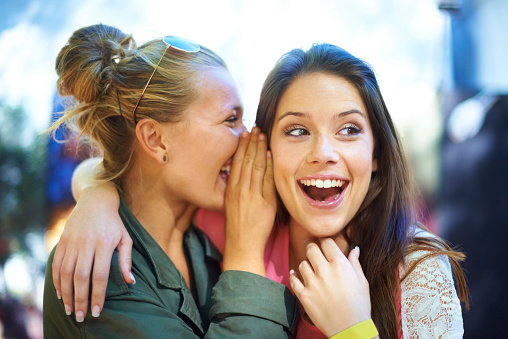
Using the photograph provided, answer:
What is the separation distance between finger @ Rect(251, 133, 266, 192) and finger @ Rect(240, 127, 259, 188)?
0.05 feet

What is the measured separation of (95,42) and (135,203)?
56 cm

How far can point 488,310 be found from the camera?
270 cm

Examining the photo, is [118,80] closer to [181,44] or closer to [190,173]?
[181,44]

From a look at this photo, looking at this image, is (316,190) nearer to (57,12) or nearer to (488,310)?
(488,310)

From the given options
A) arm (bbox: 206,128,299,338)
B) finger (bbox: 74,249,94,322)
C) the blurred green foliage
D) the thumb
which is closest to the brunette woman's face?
arm (bbox: 206,128,299,338)

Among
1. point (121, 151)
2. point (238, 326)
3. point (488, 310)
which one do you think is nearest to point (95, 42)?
point (121, 151)

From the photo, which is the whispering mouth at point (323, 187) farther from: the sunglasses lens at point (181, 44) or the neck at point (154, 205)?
the sunglasses lens at point (181, 44)

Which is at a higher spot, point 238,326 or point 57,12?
point 57,12

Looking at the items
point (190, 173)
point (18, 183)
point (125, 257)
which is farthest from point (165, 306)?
point (18, 183)

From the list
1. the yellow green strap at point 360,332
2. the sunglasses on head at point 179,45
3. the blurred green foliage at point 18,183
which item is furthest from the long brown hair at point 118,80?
the blurred green foliage at point 18,183

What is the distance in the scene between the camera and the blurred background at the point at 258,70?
2848mm

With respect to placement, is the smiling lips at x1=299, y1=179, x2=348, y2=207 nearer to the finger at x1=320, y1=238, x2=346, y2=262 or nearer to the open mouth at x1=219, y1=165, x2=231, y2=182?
the finger at x1=320, y1=238, x2=346, y2=262

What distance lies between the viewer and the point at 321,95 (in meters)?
1.35

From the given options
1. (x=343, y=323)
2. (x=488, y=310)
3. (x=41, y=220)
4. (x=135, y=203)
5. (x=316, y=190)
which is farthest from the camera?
(x=41, y=220)
